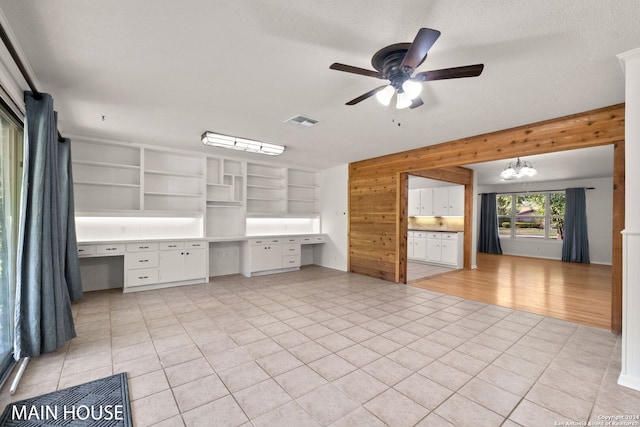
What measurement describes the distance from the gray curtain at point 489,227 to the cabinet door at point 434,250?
12.4 ft

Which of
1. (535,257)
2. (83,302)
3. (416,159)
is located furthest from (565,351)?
(535,257)

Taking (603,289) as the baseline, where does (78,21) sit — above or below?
above

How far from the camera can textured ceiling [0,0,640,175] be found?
5.61 ft

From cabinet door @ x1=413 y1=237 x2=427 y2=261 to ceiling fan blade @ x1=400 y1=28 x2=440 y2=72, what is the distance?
262 inches

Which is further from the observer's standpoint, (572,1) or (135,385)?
(135,385)

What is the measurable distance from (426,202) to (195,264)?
6.39 meters

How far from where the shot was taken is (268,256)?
6137 mm

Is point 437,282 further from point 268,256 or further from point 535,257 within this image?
point 535,257

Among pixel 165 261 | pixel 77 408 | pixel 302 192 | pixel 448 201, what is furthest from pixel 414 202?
pixel 77 408

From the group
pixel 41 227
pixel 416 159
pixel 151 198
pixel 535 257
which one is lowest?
pixel 535 257

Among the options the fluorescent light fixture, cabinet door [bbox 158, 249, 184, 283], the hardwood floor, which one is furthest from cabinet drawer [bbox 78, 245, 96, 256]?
the hardwood floor

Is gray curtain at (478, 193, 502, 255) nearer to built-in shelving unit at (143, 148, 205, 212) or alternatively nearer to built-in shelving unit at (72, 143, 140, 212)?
built-in shelving unit at (143, 148, 205, 212)

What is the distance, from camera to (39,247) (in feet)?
7.89

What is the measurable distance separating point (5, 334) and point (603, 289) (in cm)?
831
